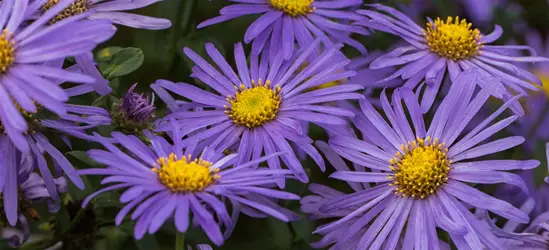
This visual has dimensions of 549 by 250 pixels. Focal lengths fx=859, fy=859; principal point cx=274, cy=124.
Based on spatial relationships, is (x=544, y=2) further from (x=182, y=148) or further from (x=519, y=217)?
(x=182, y=148)

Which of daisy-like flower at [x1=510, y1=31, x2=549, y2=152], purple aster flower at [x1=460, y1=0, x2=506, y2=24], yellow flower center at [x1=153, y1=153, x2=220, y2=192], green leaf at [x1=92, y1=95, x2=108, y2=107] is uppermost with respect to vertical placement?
purple aster flower at [x1=460, y1=0, x2=506, y2=24]

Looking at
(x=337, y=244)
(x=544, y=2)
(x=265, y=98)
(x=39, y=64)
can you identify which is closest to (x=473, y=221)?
(x=337, y=244)

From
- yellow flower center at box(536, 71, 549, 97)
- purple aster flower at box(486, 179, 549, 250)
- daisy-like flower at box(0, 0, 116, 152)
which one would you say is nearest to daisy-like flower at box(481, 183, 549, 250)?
purple aster flower at box(486, 179, 549, 250)

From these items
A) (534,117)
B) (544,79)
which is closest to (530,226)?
(534,117)

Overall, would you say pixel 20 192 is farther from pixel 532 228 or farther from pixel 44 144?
pixel 532 228

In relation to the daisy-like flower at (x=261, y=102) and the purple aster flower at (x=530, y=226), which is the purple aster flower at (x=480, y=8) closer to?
the purple aster flower at (x=530, y=226)

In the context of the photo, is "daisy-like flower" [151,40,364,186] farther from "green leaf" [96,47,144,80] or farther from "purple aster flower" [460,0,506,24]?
"purple aster flower" [460,0,506,24]

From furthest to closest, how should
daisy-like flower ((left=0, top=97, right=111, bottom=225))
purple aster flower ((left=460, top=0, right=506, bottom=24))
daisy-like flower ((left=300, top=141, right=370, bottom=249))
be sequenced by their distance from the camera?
1. purple aster flower ((left=460, top=0, right=506, bottom=24))
2. daisy-like flower ((left=300, top=141, right=370, bottom=249))
3. daisy-like flower ((left=0, top=97, right=111, bottom=225))
